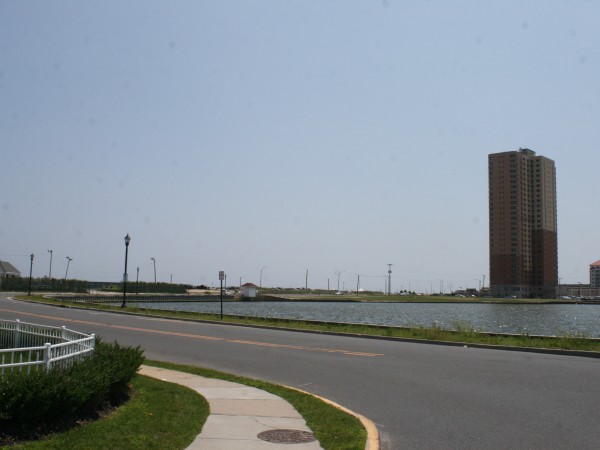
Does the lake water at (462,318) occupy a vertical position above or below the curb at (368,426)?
below

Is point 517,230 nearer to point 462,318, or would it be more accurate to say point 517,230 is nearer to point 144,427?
point 462,318

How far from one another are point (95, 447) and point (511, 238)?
649ft

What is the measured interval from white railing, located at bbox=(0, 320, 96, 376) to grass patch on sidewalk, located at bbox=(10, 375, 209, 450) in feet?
4.10

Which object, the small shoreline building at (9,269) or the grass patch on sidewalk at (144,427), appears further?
the small shoreline building at (9,269)

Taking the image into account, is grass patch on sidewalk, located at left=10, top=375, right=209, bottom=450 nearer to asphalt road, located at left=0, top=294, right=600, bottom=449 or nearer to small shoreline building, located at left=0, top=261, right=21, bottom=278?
asphalt road, located at left=0, top=294, right=600, bottom=449

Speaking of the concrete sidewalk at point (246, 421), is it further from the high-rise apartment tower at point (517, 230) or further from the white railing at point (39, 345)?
the high-rise apartment tower at point (517, 230)

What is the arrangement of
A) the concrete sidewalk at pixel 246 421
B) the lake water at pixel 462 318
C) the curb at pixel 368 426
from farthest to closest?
the lake water at pixel 462 318 < the curb at pixel 368 426 < the concrete sidewalk at pixel 246 421

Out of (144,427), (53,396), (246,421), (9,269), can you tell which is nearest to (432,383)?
(246,421)

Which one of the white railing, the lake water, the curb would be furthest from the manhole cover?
the lake water

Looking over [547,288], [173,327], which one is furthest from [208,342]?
[547,288]

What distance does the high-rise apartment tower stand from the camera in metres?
192

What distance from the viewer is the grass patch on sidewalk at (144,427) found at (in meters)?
7.11

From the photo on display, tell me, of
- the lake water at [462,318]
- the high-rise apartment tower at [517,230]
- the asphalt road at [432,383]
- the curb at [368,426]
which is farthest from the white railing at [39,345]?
the high-rise apartment tower at [517,230]

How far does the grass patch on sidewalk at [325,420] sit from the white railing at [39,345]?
3671 mm
